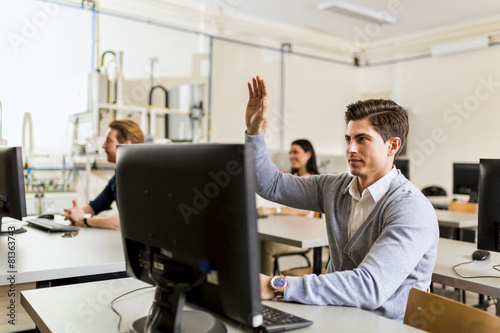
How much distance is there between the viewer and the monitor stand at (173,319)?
3.36 feet

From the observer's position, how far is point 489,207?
1.85m

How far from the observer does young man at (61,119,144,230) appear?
8.45ft

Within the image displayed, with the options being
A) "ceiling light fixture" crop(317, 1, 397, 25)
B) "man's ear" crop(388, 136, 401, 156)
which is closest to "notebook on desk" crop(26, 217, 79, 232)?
"man's ear" crop(388, 136, 401, 156)

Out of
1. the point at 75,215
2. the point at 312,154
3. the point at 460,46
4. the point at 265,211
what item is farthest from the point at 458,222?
the point at 460,46

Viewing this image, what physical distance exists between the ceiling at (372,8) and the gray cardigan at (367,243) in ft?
14.6

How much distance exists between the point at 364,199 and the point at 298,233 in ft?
3.80

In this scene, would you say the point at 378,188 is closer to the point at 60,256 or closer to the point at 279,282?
the point at 279,282

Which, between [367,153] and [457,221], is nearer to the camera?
[367,153]

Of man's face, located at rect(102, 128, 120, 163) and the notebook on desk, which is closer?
the notebook on desk

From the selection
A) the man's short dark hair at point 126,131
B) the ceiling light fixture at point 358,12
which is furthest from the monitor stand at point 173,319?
the ceiling light fixture at point 358,12

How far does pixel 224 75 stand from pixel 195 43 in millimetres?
596

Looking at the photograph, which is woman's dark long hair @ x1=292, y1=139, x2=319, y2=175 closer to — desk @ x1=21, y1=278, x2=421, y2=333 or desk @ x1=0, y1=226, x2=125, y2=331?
desk @ x1=0, y1=226, x2=125, y2=331

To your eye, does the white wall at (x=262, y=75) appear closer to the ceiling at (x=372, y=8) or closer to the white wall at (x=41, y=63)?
the white wall at (x=41, y=63)

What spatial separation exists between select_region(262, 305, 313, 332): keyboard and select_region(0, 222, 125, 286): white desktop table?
0.81 metres
